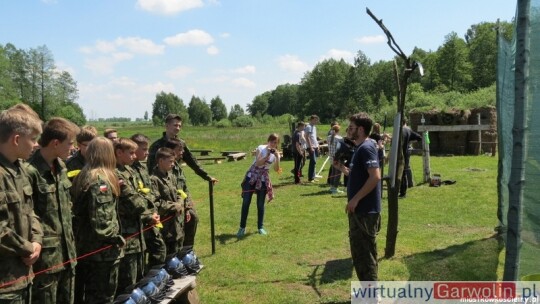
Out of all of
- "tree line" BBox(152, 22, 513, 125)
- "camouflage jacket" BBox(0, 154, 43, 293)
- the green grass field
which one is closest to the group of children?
"camouflage jacket" BBox(0, 154, 43, 293)

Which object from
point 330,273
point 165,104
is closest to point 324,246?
point 330,273

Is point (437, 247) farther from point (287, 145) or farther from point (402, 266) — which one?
point (287, 145)

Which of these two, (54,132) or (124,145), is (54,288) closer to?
(54,132)

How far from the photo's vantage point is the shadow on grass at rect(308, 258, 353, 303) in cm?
563

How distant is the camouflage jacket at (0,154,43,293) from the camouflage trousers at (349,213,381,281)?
9.92ft

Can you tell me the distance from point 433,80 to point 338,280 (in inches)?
2780

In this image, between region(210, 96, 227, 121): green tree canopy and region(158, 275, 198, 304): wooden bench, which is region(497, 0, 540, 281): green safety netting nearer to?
region(158, 275, 198, 304): wooden bench

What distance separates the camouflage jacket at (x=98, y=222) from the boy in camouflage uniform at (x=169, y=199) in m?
1.26

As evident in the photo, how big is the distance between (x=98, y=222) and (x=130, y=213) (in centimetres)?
58

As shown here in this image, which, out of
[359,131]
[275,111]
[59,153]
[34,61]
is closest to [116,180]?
[59,153]

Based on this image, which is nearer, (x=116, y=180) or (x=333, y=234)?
(x=116, y=180)

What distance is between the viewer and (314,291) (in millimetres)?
5352

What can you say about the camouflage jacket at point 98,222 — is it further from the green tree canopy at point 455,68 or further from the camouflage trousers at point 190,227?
the green tree canopy at point 455,68

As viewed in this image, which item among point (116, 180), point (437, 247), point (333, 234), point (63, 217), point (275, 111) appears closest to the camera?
point (63, 217)
